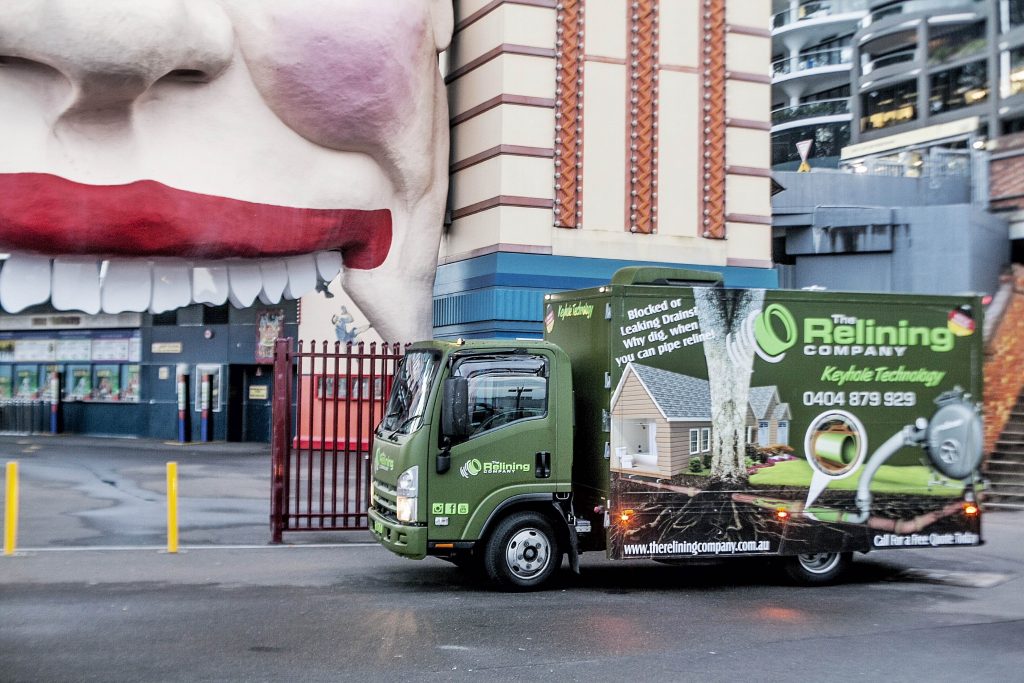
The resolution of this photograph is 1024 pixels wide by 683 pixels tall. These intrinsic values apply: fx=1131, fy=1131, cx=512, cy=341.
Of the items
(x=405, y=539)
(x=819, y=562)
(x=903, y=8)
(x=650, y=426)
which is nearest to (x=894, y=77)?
(x=903, y=8)

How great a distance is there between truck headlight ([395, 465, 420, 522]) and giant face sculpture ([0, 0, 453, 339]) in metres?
4.23

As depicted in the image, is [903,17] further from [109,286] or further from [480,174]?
[109,286]

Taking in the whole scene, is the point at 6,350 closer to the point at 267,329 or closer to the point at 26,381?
the point at 26,381

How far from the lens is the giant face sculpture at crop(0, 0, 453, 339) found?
11.7 metres

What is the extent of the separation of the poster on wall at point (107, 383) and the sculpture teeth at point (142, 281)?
1916 centimetres

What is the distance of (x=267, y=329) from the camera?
1107 inches

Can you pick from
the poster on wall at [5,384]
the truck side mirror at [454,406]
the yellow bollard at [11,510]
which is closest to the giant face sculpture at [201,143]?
the yellow bollard at [11,510]

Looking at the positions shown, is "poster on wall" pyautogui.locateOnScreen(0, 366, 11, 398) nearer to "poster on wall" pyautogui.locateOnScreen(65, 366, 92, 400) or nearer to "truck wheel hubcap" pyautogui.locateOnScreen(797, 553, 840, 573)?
"poster on wall" pyautogui.locateOnScreen(65, 366, 92, 400)

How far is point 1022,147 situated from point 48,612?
28915 mm

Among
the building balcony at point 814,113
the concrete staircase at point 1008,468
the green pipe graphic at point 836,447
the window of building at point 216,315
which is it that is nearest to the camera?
the green pipe graphic at point 836,447

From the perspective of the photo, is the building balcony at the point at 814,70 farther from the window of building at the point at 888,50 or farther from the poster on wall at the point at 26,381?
the poster on wall at the point at 26,381

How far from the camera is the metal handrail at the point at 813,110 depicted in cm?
6531

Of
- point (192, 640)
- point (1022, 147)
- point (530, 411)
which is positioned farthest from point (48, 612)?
point (1022, 147)

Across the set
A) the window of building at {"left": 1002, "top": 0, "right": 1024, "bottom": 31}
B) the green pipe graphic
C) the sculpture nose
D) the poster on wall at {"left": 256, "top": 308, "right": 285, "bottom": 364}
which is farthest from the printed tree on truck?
the window of building at {"left": 1002, "top": 0, "right": 1024, "bottom": 31}
